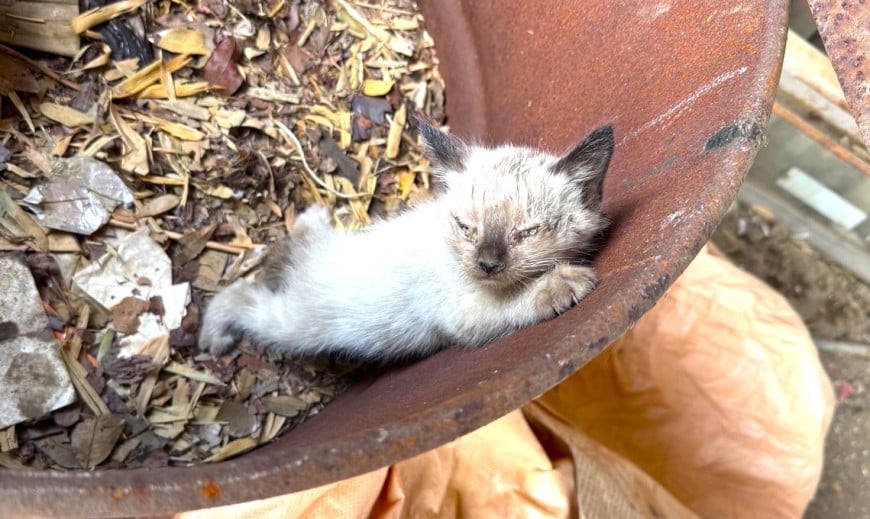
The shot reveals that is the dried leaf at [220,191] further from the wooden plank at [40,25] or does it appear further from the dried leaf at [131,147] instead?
the wooden plank at [40,25]

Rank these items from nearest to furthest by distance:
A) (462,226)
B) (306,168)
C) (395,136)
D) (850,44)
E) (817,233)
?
(850,44) < (462,226) < (306,168) < (395,136) < (817,233)

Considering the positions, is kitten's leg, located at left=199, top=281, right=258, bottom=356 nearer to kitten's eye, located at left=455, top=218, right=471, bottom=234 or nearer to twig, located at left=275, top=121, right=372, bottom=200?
twig, located at left=275, top=121, right=372, bottom=200

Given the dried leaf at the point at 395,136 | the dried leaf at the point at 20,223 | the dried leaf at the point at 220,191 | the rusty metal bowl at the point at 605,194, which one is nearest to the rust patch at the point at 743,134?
the rusty metal bowl at the point at 605,194

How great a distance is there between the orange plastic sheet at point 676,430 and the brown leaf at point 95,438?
0.85m

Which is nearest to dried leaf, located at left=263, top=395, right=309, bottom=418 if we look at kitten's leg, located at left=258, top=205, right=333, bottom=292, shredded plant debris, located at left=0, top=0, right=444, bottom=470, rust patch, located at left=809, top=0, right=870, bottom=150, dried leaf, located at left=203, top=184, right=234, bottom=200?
shredded plant debris, located at left=0, top=0, right=444, bottom=470

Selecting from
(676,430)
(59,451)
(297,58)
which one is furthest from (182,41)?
(676,430)

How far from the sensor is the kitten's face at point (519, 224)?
145 cm

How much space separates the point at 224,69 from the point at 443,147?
97 cm

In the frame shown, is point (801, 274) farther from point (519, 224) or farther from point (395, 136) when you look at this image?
point (519, 224)

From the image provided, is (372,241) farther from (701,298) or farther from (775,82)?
(701,298)

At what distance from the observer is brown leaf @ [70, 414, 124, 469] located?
5.75 feet

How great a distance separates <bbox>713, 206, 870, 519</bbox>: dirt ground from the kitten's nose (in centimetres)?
212

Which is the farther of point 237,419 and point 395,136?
point 395,136

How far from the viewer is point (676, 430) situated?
227 centimetres
